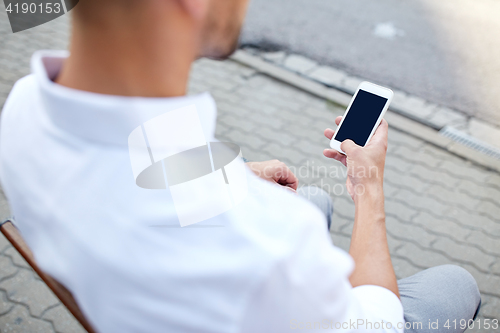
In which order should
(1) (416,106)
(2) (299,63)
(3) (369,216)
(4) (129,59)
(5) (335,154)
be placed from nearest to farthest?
(4) (129,59) < (3) (369,216) < (5) (335,154) < (1) (416,106) < (2) (299,63)

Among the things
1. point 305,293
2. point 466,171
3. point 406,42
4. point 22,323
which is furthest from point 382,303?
point 406,42

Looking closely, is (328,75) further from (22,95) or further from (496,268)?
(22,95)

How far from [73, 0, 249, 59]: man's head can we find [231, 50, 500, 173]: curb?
2.32m

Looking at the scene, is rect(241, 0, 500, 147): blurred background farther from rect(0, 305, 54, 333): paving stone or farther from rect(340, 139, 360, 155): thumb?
rect(0, 305, 54, 333): paving stone

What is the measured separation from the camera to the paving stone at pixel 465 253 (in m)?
2.62

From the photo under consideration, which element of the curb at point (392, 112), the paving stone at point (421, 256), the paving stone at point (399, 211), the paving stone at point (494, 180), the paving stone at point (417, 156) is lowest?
the paving stone at point (421, 256)

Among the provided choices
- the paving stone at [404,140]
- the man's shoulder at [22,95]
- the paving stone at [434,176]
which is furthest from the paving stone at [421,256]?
the man's shoulder at [22,95]

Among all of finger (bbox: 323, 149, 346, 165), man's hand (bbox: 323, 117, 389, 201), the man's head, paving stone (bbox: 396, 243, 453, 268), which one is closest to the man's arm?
man's hand (bbox: 323, 117, 389, 201)

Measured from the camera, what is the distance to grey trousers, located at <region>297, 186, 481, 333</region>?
133cm

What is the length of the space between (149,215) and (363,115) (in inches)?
47.5

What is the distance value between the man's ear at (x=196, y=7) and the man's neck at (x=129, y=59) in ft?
0.08

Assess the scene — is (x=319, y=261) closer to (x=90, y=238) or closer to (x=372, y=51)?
(x=90, y=238)

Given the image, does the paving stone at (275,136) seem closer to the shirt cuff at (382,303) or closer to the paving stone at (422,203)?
the paving stone at (422,203)

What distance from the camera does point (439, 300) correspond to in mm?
1373
